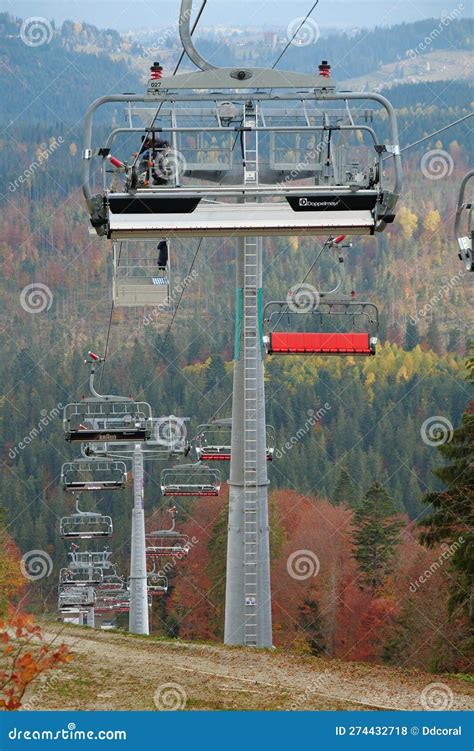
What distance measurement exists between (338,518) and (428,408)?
4716 centimetres

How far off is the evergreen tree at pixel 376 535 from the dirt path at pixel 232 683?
36308 mm

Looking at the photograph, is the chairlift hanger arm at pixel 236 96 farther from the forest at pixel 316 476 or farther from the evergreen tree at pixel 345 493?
the evergreen tree at pixel 345 493

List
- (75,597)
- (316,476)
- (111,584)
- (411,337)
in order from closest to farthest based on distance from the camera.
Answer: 1. (75,597)
2. (111,584)
3. (316,476)
4. (411,337)

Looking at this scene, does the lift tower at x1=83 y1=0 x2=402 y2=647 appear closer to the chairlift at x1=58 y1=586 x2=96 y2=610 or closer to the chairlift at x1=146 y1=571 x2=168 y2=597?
the chairlift at x1=58 y1=586 x2=96 y2=610

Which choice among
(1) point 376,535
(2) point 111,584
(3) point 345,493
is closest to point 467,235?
(2) point 111,584

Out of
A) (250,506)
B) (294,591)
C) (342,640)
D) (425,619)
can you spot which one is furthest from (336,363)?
(250,506)

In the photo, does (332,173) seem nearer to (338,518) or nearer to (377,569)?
(377,569)

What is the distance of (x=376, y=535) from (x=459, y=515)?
28750mm

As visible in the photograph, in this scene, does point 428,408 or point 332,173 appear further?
point 428,408

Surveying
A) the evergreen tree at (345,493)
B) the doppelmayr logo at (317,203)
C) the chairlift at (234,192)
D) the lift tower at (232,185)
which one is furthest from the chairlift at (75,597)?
the evergreen tree at (345,493)

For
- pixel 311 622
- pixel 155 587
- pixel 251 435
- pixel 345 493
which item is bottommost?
pixel 311 622

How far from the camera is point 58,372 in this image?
139000 millimetres

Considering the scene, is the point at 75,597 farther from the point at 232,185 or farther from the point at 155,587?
the point at 232,185

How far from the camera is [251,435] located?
66.1 feet
